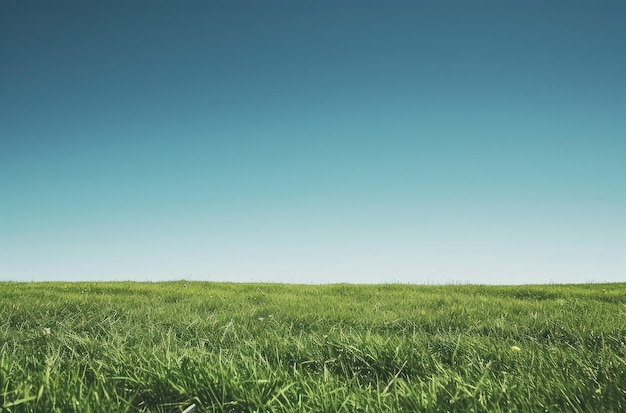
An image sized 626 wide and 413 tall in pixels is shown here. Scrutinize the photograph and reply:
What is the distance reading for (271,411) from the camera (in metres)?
2.06

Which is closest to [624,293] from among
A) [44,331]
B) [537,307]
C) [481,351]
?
[537,307]

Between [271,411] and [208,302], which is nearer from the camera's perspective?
[271,411]

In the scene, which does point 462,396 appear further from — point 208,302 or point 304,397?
point 208,302

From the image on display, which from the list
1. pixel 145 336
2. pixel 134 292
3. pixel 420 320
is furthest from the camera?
pixel 134 292

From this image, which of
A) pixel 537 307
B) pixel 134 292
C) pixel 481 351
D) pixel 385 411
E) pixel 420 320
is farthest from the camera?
pixel 134 292

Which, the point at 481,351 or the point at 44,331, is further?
the point at 44,331

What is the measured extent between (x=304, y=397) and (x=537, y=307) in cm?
644

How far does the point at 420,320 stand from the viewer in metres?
5.67

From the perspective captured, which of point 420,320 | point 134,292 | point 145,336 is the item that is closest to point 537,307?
point 420,320

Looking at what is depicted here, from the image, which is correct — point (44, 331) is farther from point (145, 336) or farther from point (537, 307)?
point (537, 307)

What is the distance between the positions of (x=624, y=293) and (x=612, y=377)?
10.0 m

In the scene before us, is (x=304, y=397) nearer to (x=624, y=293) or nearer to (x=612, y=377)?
(x=612, y=377)

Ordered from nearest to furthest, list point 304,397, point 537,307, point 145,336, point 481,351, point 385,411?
point 385,411 < point 304,397 < point 481,351 < point 145,336 < point 537,307

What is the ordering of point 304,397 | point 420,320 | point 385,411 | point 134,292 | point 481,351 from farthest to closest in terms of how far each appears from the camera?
point 134,292, point 420,320, point 481,351, point 304,397, point 385,411
